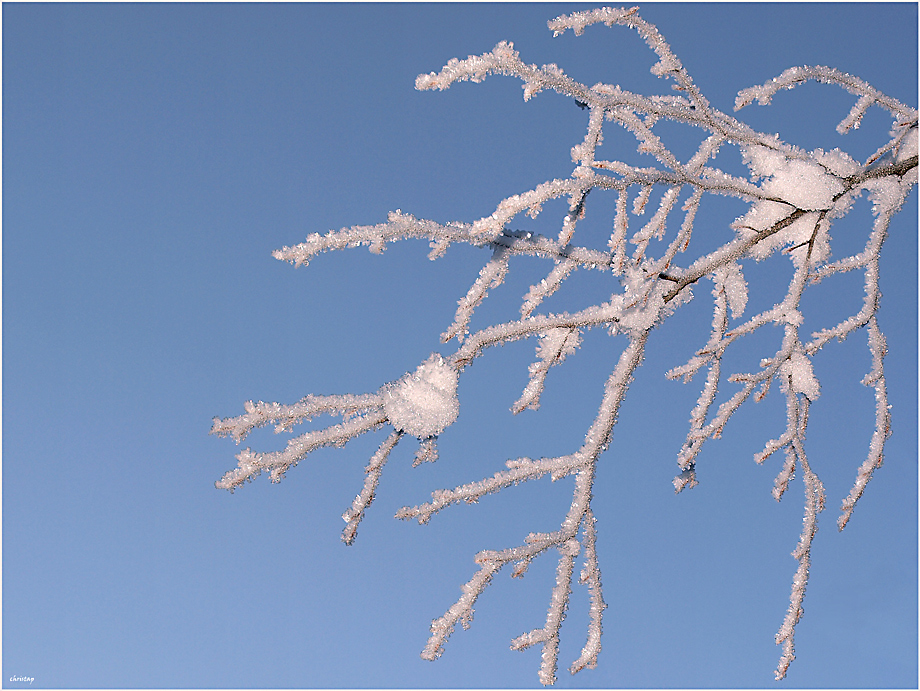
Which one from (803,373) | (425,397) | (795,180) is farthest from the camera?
(803,373)

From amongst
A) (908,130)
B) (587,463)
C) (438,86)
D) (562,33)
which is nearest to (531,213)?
(438,86)

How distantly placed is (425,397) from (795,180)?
1404 mm

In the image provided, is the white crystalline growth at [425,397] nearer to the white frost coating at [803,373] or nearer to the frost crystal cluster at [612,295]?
the frost crystal cluster at [612,295]

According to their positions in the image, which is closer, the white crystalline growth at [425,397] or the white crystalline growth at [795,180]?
the white crystalline growth at [425,397]

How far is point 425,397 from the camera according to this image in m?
2.01

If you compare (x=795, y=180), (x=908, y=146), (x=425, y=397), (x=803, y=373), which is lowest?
(x=425, y=397)

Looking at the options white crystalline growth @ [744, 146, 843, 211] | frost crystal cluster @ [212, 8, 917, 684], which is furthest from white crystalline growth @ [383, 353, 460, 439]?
white crystalline growth @ [744, 146, 843, 211]

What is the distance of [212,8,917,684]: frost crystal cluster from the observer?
6.11 feet

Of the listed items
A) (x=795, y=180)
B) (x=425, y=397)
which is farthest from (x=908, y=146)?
(x=425, y=397)

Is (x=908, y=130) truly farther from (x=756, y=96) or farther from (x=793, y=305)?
(x=793, y=305)

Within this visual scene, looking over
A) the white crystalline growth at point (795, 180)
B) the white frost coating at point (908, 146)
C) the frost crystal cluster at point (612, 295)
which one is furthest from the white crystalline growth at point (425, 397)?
the white frost coating at point (908, 146)

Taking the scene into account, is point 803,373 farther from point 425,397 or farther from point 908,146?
point 425,397

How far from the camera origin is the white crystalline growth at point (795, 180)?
2.18 metres

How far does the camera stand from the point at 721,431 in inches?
92.4
